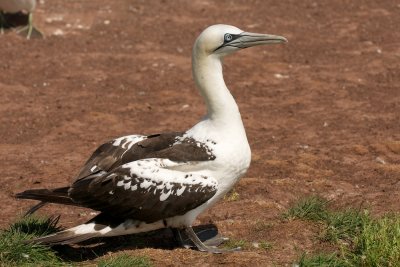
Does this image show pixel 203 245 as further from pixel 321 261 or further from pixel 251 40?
pixel 251 40

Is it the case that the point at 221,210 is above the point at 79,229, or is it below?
below

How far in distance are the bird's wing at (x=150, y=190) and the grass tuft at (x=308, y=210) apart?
1.16 metres

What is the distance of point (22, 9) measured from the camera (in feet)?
49.1

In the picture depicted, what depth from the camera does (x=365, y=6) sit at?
15.9 m

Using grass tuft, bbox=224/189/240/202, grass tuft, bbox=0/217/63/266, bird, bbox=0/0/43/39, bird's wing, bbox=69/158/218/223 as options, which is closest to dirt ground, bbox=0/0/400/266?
grass tuft, bbox=224/189/240/202

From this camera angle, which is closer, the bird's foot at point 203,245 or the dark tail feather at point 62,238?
the dark tail feather at point 62,238

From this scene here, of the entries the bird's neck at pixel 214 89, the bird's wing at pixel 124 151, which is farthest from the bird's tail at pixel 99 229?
the bird's neck at pixel 214 89

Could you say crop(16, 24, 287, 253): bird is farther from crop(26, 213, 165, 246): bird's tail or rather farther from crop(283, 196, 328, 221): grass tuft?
crop(283, 196, 328, 221): grass tuft

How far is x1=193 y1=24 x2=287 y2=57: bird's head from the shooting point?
6.45 meters

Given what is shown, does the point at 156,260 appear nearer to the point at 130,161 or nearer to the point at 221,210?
the point at 130,161

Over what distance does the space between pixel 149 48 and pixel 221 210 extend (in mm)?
6647

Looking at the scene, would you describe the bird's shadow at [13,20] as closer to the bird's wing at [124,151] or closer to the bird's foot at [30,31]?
the bird's foot at [30,31]

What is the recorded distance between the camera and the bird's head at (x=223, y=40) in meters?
6.45

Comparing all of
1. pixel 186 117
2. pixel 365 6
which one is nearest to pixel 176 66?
pixel 186 117
